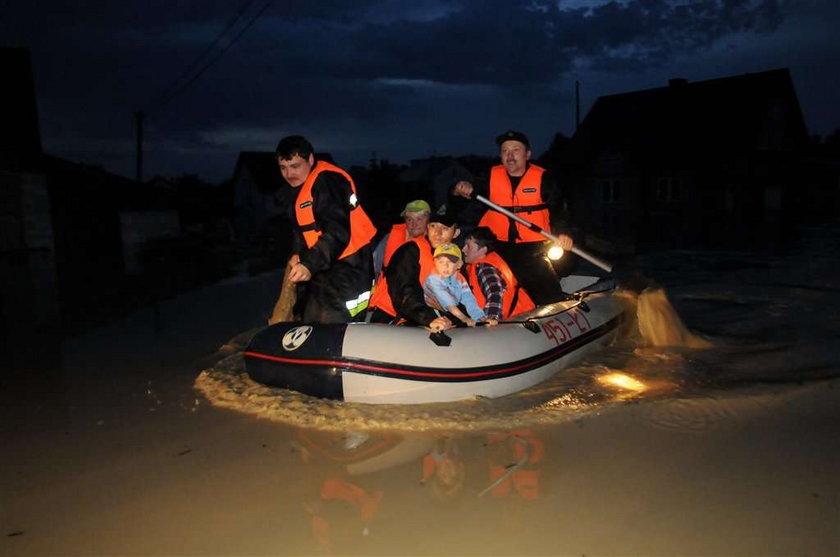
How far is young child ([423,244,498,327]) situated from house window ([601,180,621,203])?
21.2 metres

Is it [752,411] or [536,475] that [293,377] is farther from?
[752,411]

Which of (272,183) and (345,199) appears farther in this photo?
(272,183)

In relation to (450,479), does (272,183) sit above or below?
above

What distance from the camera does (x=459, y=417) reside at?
4.62m

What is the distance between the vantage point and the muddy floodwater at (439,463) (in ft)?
10.7

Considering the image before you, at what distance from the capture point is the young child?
478 cm

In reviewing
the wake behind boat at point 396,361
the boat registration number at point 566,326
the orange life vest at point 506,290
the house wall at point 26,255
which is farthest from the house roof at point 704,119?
the wake behind boat at point 396,361

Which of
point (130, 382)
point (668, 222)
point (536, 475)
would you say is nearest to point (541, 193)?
point (536, 475)

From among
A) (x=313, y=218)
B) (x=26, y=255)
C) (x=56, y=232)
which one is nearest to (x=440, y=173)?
(x=56, y=232)

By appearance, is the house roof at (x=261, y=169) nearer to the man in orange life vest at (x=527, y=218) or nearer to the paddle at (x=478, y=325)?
the man in orange life vest at (x=527, y=218)

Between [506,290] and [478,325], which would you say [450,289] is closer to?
[478,325]

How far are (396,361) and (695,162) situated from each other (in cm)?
2123

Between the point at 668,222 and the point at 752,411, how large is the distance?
2016cm

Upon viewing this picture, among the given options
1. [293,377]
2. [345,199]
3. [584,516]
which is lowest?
[584,516]
